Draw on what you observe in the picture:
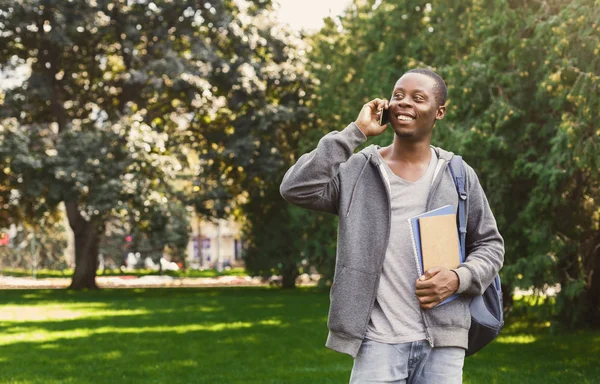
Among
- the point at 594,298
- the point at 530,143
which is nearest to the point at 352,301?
the point at 530,143

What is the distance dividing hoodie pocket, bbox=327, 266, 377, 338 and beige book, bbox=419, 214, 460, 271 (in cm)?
21

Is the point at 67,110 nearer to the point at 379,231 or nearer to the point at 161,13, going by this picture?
the point at 161,13

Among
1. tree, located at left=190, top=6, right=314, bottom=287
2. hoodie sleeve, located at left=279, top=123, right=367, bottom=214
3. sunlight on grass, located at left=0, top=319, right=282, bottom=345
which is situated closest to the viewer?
hoodie sleeve, located at left=279, top=123, right=367, bottom=214

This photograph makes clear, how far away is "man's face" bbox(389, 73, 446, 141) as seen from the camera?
11.2 ft

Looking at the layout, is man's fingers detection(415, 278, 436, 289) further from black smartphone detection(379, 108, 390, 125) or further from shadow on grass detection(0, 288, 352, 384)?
shadow on grass detection(0, 288, 352, 384)

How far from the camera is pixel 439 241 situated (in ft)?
10.9

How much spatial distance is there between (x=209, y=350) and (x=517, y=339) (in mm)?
5415

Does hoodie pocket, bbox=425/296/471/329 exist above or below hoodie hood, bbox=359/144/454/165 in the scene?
below

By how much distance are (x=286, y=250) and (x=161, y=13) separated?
10.1 m

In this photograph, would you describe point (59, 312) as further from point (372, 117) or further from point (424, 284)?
point (424, 284)

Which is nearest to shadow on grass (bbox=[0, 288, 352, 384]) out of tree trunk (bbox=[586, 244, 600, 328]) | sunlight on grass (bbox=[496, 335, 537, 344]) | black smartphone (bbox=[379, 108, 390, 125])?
sunlight on grass (bbox=[496, 335, 537, 344])

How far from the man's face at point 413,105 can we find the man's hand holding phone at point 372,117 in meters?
0.03

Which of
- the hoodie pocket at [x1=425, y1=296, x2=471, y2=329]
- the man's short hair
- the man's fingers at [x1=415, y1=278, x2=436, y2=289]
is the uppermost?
the man's short hair

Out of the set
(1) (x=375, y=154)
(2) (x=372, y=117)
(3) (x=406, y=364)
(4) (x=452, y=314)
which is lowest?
(3) (x=406, y=364)
